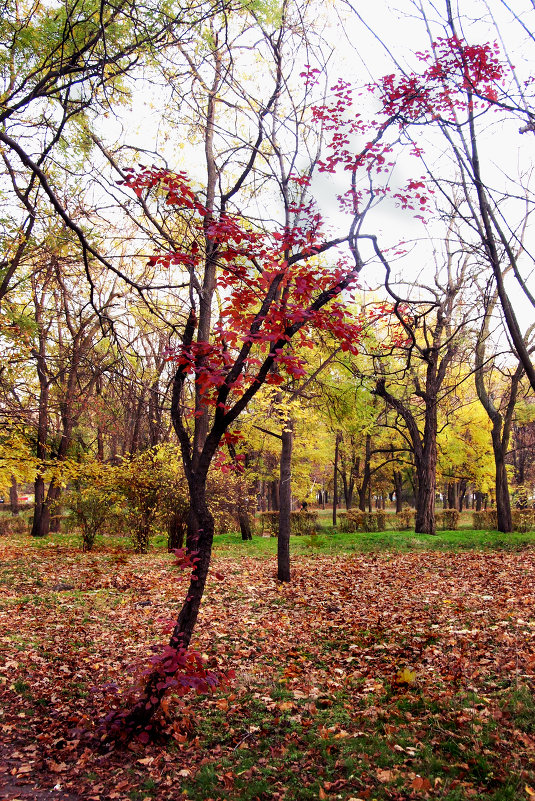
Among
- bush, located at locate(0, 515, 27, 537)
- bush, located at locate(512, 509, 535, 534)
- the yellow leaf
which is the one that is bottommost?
bush, located at locate(0, 515, 27, 537)

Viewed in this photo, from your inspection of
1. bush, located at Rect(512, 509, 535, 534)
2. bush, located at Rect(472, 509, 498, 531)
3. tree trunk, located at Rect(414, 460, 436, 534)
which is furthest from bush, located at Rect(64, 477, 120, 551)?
bush, located at Rect(472, 509, 498, 531)

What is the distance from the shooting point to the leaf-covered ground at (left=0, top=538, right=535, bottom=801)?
3.40 m

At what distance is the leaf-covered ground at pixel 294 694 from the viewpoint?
3398 millimetres

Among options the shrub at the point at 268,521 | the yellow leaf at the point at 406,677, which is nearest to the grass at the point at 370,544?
the shrub at the point at 268,521

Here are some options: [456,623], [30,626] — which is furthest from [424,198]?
[30,626]

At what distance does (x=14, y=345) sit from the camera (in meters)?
9.98

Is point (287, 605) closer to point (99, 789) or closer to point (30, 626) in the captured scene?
point (30, 626)

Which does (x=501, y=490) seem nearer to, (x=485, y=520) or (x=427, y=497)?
(x=427, y=497)

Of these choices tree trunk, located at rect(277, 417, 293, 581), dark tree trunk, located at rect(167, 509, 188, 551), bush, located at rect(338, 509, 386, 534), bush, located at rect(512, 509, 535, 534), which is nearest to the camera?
tree trunk, located at rect(277, 417, 293, 581)

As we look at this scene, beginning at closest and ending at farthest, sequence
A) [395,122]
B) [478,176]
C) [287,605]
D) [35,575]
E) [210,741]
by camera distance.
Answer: [210,741]
[478,176]
[395,122]
[287,605]
[35,575]

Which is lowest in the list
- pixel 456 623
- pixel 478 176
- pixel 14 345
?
pixel 456 623

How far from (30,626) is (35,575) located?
3.47 meters

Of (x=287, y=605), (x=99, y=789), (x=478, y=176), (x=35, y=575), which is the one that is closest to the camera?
(x=99, y=789)

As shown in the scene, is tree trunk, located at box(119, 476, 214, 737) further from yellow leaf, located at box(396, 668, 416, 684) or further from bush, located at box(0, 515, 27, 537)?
bush, located at box(0, 515, 27, 537)
